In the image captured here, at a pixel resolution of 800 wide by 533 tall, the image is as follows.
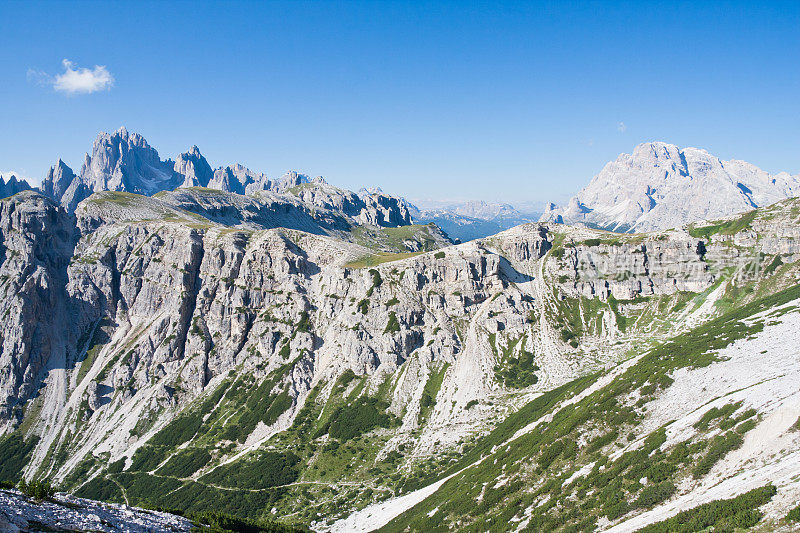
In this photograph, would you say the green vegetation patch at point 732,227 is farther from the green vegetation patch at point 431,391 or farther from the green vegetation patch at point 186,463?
the green vegetation patch at point 186,463

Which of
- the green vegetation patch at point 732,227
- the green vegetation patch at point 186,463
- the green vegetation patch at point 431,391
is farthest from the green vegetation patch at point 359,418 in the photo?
the green vegetation patch at point 732,227

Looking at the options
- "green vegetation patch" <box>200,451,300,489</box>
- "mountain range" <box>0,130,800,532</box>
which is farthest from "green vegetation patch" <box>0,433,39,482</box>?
"green vegetation patch" <box>200,451,300,489</box>

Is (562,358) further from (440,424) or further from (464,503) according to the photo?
(464,503)

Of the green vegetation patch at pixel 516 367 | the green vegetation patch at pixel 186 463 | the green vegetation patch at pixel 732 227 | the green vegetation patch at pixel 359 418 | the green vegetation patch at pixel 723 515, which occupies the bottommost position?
the green vegetation patch at pixel 186 463

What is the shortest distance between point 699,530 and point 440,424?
115350mm

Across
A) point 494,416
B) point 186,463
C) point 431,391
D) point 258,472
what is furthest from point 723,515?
point 186,463

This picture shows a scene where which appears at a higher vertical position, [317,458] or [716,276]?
[716,276]

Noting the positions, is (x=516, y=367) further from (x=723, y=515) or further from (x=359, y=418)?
(x=723, y=515)

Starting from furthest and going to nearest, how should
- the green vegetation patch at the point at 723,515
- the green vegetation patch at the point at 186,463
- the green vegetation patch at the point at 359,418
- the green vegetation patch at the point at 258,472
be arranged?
1. the green vegetation patch at the point at 186,463
2. the green vegetation patch at the point at 359,418
3. the green vegetation patch at the point at 258,472
4. the green vegetation patch at the point at 723,515

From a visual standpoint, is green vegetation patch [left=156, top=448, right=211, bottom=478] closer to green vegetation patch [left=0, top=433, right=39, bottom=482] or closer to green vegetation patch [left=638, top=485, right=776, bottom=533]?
green vegetation patch [left=0, top=433, right=39, bottom=482]

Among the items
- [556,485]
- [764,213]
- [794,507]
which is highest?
[764,213]

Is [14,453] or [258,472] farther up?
[14,453]

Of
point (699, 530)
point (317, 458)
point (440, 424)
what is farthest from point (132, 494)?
point (699, 530)

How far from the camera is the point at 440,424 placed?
14375 cm
